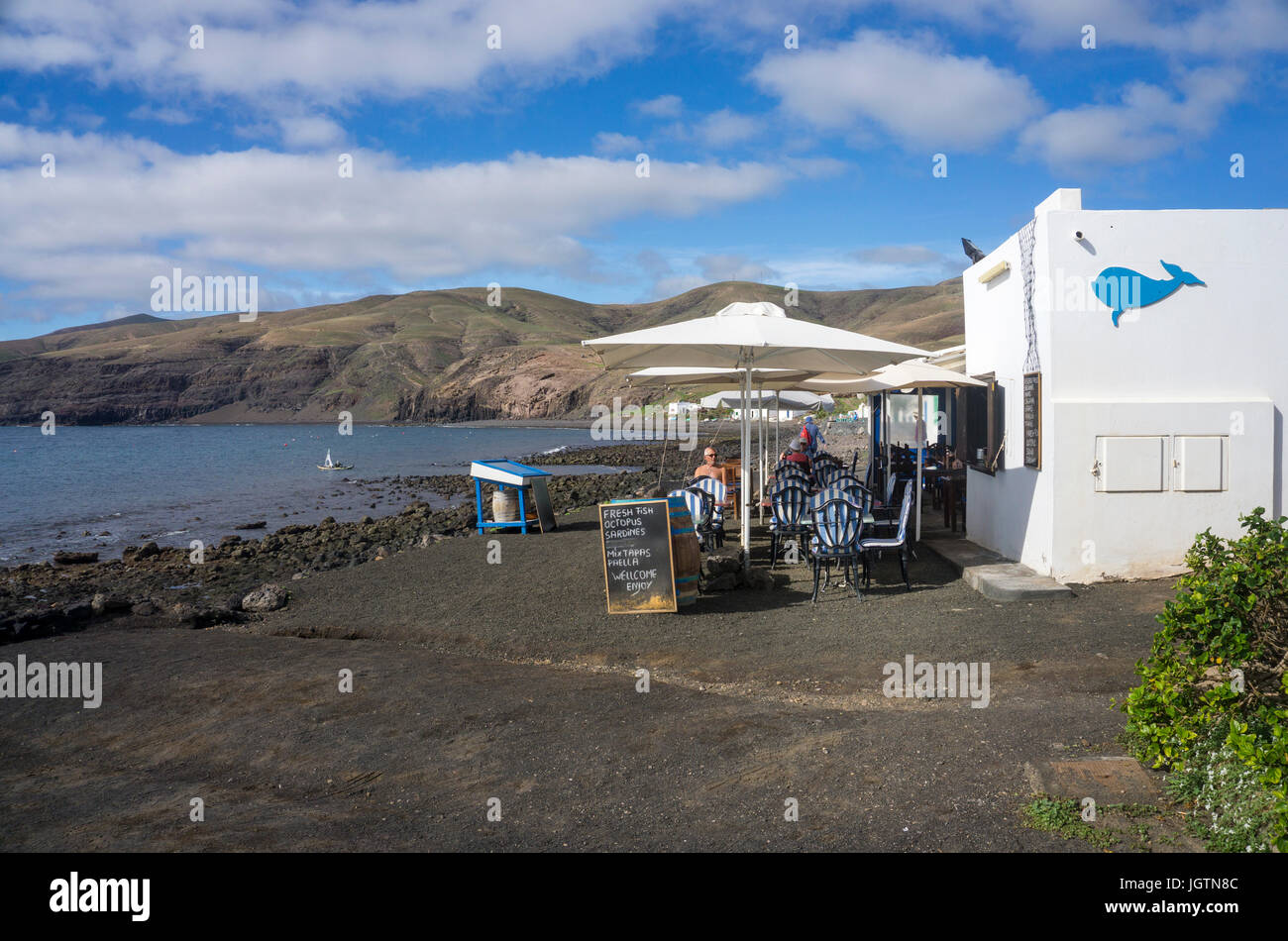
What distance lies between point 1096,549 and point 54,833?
820cm

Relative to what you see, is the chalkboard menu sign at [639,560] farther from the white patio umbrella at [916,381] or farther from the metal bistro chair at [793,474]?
the white patio umbrella at [916,381]

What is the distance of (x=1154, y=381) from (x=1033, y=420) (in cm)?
112

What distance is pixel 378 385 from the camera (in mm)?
137875

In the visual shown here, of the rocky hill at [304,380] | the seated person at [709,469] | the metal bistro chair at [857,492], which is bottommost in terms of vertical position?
the metal bistro chair at [857,492]

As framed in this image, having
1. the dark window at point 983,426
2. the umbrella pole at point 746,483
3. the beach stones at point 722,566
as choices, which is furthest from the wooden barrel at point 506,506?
the dark window at point 983,426

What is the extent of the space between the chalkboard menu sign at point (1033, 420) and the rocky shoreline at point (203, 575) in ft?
22.2

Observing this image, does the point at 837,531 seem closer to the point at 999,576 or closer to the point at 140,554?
the point at 999,576

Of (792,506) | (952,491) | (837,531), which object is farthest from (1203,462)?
(952,491)

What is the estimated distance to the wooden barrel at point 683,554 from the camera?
823 centimetres

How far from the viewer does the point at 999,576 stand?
26.9ft

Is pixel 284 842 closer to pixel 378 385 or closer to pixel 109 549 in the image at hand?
pixel 109 549

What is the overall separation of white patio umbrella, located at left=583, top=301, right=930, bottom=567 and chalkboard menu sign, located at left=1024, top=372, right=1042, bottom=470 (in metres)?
1.19

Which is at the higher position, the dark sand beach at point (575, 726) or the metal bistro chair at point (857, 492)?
the metal bistro chair at point (857, 492)

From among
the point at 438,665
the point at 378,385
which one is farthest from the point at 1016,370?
the point at 378,385
